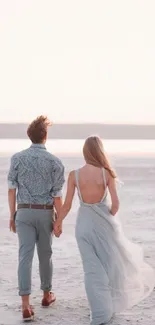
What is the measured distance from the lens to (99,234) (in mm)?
6719

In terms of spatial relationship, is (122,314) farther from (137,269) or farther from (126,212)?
(126,212)

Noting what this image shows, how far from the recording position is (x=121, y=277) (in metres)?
6.83

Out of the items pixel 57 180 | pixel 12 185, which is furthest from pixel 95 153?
pixel 12 185

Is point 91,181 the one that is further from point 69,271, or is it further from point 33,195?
point 69,271

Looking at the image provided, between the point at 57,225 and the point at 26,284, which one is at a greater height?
the point at 57,225

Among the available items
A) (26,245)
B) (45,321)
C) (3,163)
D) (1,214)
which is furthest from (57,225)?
(3,163)

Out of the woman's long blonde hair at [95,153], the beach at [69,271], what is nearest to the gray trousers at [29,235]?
the beach at [69,271]

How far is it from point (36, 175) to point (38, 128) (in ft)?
1.27

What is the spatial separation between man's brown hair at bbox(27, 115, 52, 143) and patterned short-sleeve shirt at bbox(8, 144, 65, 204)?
5.3 inches

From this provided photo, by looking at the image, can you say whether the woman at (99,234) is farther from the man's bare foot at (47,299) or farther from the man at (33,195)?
the man's bare foot at (47,299)

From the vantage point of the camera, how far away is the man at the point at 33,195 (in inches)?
267

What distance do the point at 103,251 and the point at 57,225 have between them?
0.43 m

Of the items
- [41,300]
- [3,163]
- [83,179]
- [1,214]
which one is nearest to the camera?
[83,179]

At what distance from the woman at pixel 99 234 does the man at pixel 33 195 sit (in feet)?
0.46
